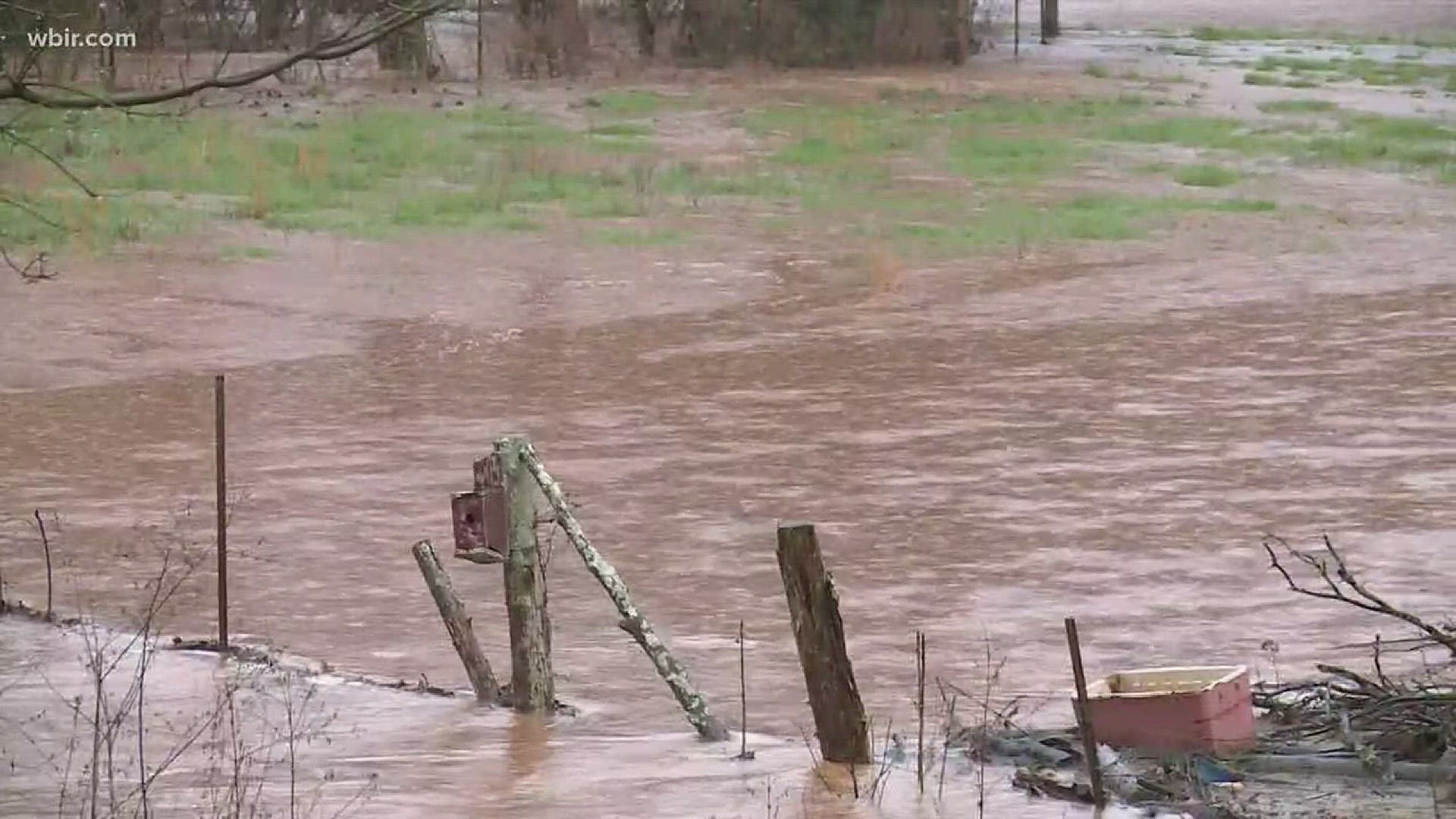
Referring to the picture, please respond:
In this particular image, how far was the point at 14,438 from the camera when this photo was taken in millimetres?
19312

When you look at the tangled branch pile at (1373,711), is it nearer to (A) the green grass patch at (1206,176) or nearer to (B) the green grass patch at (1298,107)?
(A) the green grass patch at (1206,176)

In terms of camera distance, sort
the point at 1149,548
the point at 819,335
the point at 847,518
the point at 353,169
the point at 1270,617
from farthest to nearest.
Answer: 1. the point at 353,169
2. the point at 819,335
3. the point at 847,518
4. the point at 1149,548
5. the point at 1270,617

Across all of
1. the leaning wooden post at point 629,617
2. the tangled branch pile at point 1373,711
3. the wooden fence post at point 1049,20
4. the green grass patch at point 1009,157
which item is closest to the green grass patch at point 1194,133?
the green grass patch at point 1009,157

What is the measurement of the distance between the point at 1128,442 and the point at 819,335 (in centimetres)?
520

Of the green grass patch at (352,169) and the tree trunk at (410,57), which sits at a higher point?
the tree trunk at (410,57)

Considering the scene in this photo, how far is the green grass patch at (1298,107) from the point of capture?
39.0m

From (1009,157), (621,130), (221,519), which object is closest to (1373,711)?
(221,519)

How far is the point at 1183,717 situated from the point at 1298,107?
1205 inches

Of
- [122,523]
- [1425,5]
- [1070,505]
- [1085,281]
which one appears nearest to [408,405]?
[122,523]

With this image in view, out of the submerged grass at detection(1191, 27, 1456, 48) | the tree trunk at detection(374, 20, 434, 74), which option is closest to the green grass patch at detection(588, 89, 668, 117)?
the tree trunk at detection(374, 20, 434, 74)

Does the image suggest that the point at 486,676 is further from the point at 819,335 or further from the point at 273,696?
the point at 819,335

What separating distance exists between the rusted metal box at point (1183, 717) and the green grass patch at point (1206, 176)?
2287cm

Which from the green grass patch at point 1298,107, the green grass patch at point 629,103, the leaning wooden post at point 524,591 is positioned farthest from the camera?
the green grass patch at point 1298,107

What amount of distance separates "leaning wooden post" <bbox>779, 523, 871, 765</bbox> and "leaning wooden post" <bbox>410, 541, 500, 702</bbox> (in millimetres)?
1779
